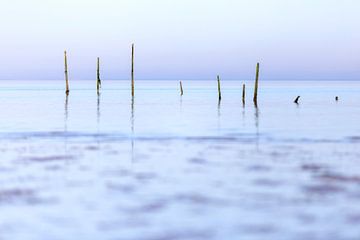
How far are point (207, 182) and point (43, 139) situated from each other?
13.8 m

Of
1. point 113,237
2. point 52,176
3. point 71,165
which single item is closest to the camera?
point 113,237

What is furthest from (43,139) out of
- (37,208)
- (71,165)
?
(37,208)

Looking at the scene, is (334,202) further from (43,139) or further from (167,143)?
(43,139)

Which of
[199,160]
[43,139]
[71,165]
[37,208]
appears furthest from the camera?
[43,139]

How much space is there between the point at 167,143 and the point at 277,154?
221 inches

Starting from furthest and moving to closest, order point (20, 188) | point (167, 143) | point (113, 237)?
point (167, 143)
point (20, 188)
point (113, 237)

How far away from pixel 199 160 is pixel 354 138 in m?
11.4

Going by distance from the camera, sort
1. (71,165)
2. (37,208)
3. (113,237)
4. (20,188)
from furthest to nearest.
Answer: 1. (71,165)
2. (20,188)
3. (37,208)
4. (113,237)

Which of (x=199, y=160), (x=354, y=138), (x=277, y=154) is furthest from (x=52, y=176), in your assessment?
(x=354, y=138)

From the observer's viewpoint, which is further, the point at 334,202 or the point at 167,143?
the point at 167,143

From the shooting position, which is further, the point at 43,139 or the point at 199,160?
the point at 43,139

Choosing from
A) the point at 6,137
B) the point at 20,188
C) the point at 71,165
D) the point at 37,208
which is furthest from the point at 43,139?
the point at 37,208

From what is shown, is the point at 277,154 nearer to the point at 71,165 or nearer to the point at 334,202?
the point at 71,165

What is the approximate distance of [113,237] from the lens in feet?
A: 30.9
